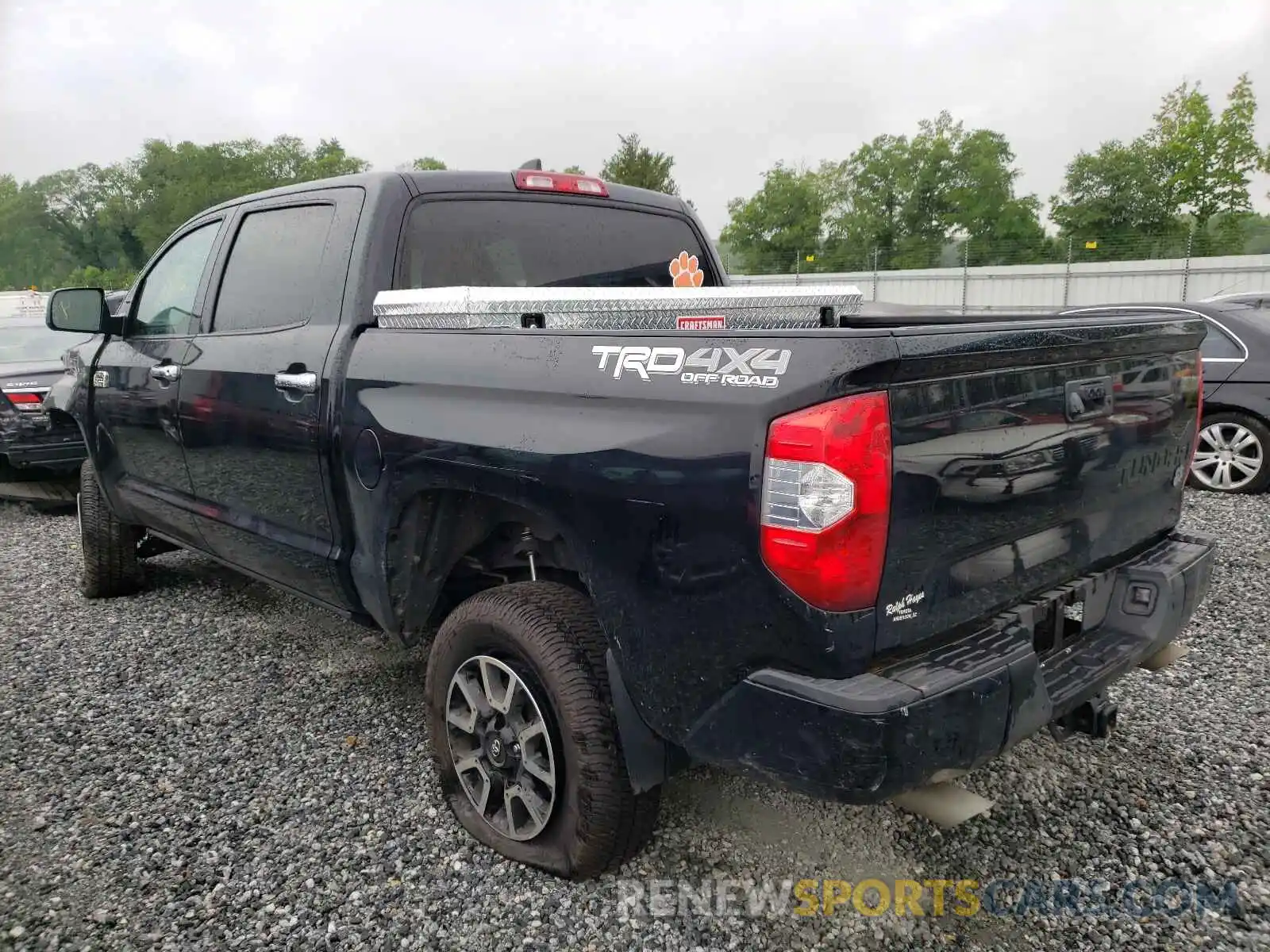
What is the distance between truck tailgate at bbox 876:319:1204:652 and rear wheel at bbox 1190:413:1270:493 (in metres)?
4.90

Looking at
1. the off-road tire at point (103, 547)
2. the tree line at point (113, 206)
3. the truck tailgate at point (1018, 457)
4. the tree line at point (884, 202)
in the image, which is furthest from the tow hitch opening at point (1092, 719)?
the tree line at point (113, 206)

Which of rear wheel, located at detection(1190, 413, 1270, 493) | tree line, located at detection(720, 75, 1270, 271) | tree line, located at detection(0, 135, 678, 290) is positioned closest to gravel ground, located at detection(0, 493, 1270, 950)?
rear wheel, located at detection(1190, 413, 1270, 493)

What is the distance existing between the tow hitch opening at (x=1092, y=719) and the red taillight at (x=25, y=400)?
771 cm

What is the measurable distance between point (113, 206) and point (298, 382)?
82907mm

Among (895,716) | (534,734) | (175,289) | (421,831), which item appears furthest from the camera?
(175,289)

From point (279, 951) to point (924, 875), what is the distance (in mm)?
1721

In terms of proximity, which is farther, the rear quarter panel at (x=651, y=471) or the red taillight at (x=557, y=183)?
the red taillight at (x=557, y=183)

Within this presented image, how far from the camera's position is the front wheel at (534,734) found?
2.28 meters

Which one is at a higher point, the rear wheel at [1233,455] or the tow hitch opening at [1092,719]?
the tow hitch opening at [1092,719]

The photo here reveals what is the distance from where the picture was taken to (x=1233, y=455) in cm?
676

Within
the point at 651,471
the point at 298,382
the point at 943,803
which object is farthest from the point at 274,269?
the point at 943,803

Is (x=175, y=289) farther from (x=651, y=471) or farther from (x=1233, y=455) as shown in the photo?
(x=1233, y=455)

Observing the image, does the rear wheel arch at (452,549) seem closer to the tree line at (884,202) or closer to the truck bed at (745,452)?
the truck bed at (745,452)

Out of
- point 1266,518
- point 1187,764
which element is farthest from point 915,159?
point 1187,764
